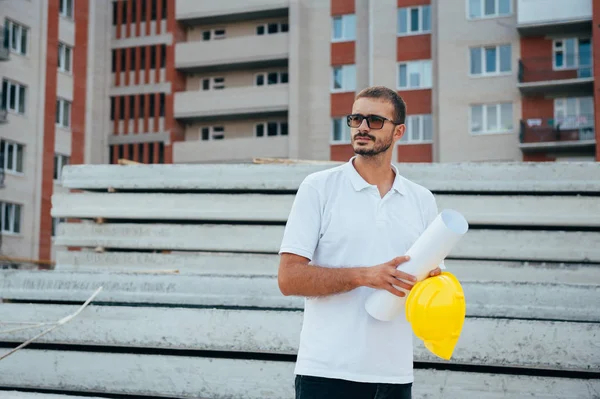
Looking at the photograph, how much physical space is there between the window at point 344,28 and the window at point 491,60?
5541mm

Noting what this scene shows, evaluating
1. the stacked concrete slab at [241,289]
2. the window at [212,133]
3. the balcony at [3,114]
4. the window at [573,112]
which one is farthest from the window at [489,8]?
the stacked concrete slab at [241,289]

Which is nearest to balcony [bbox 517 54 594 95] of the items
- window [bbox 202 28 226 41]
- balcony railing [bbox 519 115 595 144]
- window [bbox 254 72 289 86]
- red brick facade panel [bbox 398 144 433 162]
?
balcony railing [bbox 519 115 595 144]

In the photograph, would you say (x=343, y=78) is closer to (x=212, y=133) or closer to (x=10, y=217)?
(x=212, y=133)

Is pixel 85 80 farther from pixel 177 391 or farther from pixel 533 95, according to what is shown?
pixel 177 391

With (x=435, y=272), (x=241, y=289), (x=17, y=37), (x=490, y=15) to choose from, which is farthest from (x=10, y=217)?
(x=435, y=272)

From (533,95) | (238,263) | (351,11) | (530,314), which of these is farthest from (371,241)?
(351,11)

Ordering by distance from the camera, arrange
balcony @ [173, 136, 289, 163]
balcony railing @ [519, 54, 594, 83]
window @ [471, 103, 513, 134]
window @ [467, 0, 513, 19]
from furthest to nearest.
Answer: balcony @ [173, 136, 289, 163], window @ [467, 0, 513, 19], window @ [471, 103, 513, 134], balcony railing @ [519, 54, 594, 83]

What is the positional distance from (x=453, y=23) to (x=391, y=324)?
28.0 m

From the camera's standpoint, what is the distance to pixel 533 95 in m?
28.4

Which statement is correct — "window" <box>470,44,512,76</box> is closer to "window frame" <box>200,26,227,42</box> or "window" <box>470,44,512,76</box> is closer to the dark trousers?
"window frame" <box>200,26,227,42</box>

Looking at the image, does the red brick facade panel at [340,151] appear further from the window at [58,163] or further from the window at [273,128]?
the window at [58,163]

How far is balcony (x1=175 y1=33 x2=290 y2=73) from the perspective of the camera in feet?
109

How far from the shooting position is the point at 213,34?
36188 mm

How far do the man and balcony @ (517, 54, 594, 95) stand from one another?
85.8 feet
